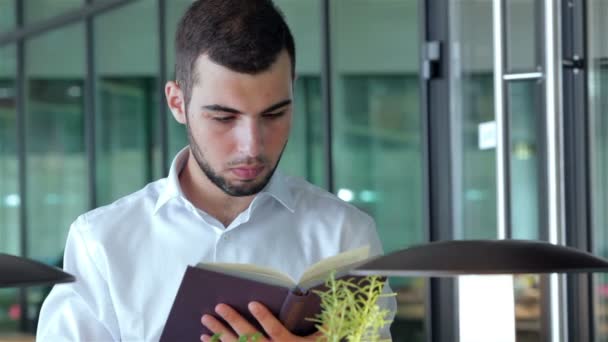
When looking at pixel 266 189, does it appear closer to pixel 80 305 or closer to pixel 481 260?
pixel 80 305

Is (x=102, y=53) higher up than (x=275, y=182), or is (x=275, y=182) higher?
(x=102, y=53)

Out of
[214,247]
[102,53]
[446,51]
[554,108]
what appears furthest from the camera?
[102,53]

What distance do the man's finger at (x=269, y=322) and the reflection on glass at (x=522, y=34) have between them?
1.92 meters

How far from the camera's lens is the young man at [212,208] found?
201 centimetres

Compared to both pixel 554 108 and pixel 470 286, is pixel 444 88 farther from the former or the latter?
pixel 470 286

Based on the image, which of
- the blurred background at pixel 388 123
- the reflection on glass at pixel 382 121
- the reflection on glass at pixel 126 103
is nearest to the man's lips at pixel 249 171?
the blurred background at pixel 388 123

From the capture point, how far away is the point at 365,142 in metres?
5.03

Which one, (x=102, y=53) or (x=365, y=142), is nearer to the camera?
(x=365, y=142)

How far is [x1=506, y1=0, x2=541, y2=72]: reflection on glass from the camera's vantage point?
3.49 m

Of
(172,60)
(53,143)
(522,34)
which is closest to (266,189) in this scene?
(522,34)

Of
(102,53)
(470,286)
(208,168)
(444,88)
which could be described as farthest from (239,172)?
(102,53)

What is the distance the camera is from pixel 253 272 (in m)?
1.71

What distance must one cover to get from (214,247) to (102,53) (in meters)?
3.64

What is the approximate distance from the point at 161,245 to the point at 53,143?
3.95 meters
